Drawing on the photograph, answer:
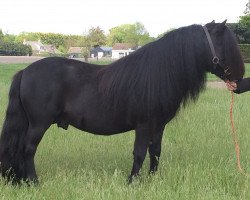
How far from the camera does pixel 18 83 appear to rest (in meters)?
4.48

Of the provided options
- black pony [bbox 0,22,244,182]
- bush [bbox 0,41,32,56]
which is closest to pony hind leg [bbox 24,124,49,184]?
black pony [bbox 0,22,244,182]

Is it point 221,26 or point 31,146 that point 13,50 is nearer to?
point 31,146

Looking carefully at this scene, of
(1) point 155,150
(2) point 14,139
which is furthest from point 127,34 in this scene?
(2) point 14,139

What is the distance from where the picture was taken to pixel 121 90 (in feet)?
13.8

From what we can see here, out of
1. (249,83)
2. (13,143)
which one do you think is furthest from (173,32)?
(13,143)

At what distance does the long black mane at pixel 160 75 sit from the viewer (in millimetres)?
4145

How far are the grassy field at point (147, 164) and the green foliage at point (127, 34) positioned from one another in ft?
303

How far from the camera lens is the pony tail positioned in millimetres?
4477

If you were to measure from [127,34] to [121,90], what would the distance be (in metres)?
113

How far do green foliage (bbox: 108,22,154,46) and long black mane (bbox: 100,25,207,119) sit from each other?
94.8 metres

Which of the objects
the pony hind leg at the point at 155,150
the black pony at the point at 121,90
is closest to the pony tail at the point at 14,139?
the black pony at the point at 121,90

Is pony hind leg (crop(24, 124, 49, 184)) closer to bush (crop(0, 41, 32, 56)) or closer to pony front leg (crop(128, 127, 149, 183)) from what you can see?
pony front leg (crop(128, 127, 149, 183))

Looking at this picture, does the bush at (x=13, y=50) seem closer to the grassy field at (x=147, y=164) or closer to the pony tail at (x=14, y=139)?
the grassy field at (x=147, y=164)

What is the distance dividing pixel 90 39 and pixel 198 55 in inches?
1922
